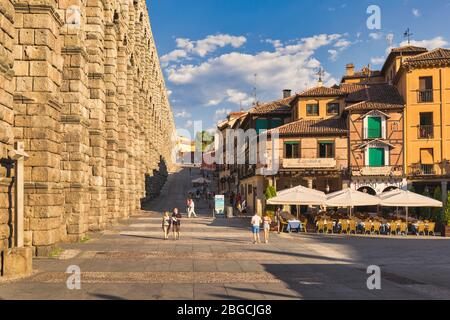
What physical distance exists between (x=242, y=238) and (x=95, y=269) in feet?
34.2

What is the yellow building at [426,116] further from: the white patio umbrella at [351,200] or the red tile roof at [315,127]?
the white patio umbrella at [351,200]

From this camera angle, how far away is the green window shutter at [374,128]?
3794 cm

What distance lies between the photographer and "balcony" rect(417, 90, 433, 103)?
37.8 meters

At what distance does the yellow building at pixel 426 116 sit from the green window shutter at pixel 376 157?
1909 millimetres

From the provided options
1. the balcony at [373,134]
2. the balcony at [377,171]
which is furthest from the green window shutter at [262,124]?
the balcony at [377,171]

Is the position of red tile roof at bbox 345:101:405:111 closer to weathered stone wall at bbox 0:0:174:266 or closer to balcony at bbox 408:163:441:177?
balcony at bbox 408:163:441:177

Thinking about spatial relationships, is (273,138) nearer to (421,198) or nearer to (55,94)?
(421,198)

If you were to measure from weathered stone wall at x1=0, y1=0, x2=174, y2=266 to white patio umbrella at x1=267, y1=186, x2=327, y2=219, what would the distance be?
32.5ft

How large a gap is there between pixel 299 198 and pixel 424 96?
18251 mm

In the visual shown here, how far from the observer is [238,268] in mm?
14156

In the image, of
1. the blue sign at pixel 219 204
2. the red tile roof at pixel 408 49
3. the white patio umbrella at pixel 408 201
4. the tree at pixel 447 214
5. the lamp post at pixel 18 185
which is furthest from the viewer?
the red tile roof at pixel 408 49

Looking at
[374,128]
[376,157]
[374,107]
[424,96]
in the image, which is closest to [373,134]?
[374,128]

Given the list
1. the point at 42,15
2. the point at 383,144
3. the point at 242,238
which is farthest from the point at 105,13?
the point at 383,144

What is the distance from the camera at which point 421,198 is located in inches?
1022
